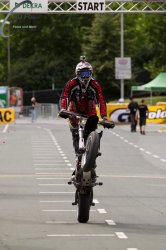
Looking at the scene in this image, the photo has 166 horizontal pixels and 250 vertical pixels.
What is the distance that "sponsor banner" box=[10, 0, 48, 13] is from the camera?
3331 cm

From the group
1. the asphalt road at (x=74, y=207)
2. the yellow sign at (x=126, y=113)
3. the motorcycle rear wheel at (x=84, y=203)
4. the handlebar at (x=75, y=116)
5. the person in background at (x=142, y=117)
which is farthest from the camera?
the yellow sign at (x=126, y=113)

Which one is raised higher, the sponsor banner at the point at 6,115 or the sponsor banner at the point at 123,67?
the sponsor banner at the point at 123,67

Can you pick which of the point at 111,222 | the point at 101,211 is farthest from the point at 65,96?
the point at 101,211

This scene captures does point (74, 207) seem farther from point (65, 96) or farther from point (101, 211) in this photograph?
point (65, 96)

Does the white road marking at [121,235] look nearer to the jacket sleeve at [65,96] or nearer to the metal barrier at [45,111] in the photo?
the jacket sleeve at [65,96]

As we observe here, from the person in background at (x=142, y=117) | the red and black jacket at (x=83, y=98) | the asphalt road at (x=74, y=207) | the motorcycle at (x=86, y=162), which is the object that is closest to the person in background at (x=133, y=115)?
the person in background at (x=142, y=117)

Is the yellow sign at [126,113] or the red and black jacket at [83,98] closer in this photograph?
the red and black jacket at [83,98]

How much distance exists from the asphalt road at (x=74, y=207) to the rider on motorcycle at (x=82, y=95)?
1198 mm

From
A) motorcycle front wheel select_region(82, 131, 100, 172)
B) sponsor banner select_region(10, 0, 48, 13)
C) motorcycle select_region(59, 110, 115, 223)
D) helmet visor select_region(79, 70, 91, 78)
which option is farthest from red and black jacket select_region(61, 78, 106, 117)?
sponsor banner select_region(10, 0, 48, 13)

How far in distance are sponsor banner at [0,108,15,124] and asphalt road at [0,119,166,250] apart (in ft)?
71.2

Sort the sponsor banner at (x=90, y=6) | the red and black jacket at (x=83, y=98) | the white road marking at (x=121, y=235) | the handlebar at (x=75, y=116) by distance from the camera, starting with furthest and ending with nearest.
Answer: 1. the sponsor banner at (x=90, y=6)
2. the red and black jacket at (x=83, y=98)
3. the handlebar at (x=75, y=116)
4. the white road marking at (x=121, y=235)

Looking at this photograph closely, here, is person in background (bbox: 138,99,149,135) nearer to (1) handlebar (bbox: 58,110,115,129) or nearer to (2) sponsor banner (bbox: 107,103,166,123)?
(2) sponsor banner (bbox: 107,103,166,123)

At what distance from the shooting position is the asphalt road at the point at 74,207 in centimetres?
1025

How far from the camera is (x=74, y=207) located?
13.7 metres
